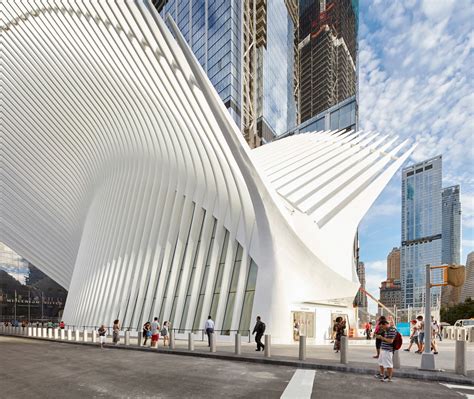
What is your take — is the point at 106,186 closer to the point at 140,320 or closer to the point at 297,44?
the point at 140,320

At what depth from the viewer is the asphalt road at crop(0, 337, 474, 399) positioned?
7.52 m

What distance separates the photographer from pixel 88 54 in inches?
948

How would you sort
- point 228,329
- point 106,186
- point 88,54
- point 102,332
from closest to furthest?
point 102,332, point 228,329, point 88,54, point 106,186

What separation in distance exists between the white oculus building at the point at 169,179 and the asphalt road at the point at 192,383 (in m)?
9.13

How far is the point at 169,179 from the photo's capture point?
Answer: 28781 millimetres

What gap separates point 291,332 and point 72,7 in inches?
771

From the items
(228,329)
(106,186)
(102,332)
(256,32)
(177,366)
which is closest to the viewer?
(177,366)

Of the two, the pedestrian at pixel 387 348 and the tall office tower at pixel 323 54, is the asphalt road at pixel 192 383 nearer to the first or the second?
the pedestrian at pixel 387 348

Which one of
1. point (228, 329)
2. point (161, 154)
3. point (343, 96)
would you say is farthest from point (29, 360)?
point (343, 96)

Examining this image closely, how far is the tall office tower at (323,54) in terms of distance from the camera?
390ft

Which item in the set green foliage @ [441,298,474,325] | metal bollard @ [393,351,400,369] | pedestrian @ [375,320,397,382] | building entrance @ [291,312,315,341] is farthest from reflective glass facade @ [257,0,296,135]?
pedestrian @ [375,320,397,382]

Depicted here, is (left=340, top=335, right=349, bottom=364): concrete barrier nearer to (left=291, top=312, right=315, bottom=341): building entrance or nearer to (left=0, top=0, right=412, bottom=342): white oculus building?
(left=0, top=0, right=412, bottom=342): white oculus building

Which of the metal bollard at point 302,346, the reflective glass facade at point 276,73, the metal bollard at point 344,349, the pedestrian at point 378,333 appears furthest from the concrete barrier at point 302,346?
the reflective glass facade at point 276,73

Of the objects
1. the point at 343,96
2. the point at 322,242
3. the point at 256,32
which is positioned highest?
the point at 343,96
